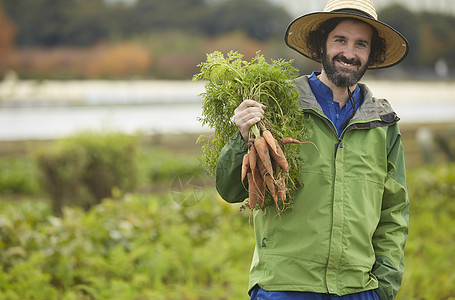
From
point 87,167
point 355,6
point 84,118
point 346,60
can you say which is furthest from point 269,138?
point 84,118

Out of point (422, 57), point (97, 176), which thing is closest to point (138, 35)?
point (422, 57)

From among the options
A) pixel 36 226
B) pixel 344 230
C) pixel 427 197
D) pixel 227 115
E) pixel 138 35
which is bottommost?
pixel 427 197

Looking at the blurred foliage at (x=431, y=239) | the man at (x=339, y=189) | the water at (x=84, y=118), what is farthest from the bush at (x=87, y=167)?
the water at (x=84, y=118)

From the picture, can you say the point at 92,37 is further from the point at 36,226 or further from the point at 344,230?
the point at 344,230

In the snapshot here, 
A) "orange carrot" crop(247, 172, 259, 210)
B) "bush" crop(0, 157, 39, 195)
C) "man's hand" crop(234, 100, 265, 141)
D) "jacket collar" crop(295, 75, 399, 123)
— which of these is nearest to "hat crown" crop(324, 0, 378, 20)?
"jacket collar" crop(295, 75, 399, 123)

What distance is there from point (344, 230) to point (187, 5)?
29467mm

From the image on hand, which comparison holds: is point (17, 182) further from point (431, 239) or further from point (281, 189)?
point (281, 189)

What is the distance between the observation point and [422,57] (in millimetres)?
24750

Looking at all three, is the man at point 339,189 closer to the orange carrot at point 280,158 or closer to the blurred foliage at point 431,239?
the orange carrot at point 280,158

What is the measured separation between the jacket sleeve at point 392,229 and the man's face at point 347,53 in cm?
32

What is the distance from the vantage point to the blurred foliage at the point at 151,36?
24359 millimetres

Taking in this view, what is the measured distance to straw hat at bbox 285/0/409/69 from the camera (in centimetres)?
231

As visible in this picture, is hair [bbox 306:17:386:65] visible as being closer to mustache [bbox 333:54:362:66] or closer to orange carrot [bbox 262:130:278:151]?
mustache [bbox 333:54:362:66]

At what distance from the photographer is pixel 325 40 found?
2.41 meters
